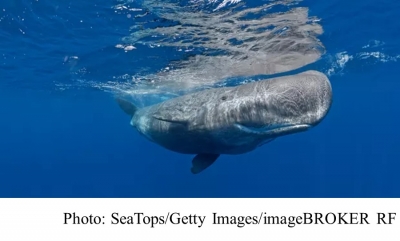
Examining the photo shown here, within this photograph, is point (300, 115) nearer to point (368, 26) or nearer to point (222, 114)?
point (222, 114)

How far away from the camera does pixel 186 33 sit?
12.5m

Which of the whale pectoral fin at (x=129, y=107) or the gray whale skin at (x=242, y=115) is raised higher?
the gray whale skin at (x=242, y=115)

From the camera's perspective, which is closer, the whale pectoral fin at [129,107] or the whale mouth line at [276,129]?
the whale mouth line at [276,129]

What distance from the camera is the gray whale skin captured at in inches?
193

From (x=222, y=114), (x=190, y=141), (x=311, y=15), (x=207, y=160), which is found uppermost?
(x=311, y=15)

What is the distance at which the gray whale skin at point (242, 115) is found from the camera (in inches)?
193

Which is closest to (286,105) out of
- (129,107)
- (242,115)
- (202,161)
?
(242,115)

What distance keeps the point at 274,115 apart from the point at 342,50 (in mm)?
14567

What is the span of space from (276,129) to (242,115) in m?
0.70

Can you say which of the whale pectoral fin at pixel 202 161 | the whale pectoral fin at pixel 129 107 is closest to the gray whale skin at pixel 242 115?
the whale pectoral fin at pixel 202 161

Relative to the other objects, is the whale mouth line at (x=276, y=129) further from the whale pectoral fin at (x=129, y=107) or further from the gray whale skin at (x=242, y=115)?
the whale pectoral fin at (x=129, y=107)

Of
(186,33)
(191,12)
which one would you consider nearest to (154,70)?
(186,33)

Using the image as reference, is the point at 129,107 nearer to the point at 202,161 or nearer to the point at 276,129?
the point at 202,161

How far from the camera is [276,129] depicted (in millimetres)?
5391
